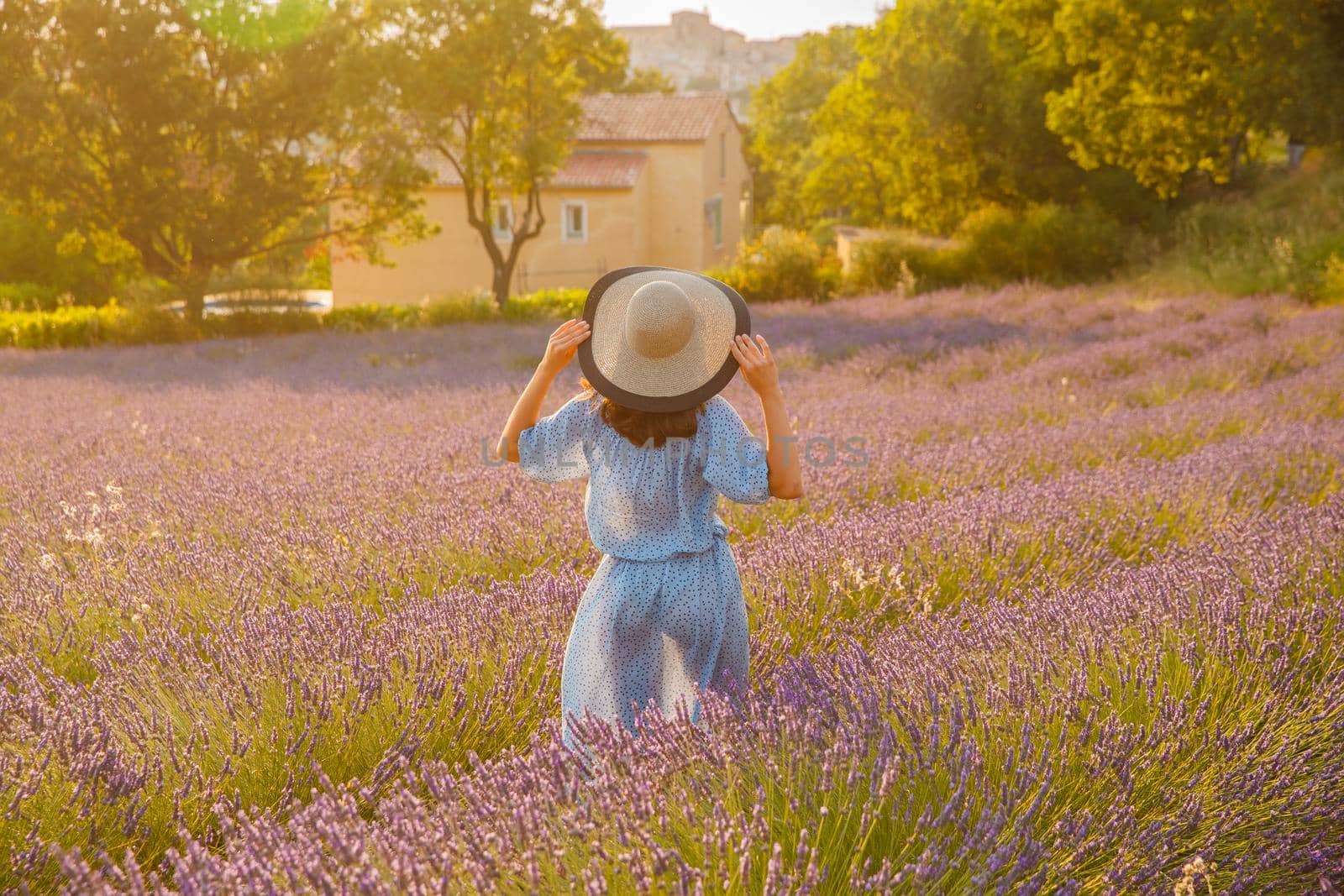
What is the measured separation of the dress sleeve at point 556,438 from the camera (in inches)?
85.0

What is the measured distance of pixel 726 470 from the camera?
2016 millimetres

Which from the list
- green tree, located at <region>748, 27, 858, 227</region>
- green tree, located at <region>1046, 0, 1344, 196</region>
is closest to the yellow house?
green tree, located at <region>1046, 0, 1344, 196</region>

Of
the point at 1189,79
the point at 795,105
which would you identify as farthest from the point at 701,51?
the point at 1189,79

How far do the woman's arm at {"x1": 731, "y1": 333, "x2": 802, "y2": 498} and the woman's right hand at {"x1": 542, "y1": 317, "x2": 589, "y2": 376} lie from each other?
0.33 meters

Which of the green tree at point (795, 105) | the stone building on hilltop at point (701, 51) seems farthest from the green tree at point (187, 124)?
the stone building on hilltop at point (701, 51)

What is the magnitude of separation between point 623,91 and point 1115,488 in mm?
41119

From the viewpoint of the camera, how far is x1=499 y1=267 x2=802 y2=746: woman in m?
1.97

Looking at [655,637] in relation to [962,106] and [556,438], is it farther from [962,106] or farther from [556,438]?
[962,106]

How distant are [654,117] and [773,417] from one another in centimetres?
2943

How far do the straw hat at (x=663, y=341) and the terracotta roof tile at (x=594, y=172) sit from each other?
83.5 feet

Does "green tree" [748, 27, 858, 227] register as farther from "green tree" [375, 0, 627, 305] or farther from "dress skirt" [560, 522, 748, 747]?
"dress skirt" [560, 522, 748, 747]

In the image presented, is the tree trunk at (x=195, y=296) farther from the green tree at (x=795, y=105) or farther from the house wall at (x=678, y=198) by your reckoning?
the green tree at (x=795, y=105)

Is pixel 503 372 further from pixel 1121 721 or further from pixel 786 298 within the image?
pixel 786 298

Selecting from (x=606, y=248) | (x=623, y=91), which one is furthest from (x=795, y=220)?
(x=606, y=248)
